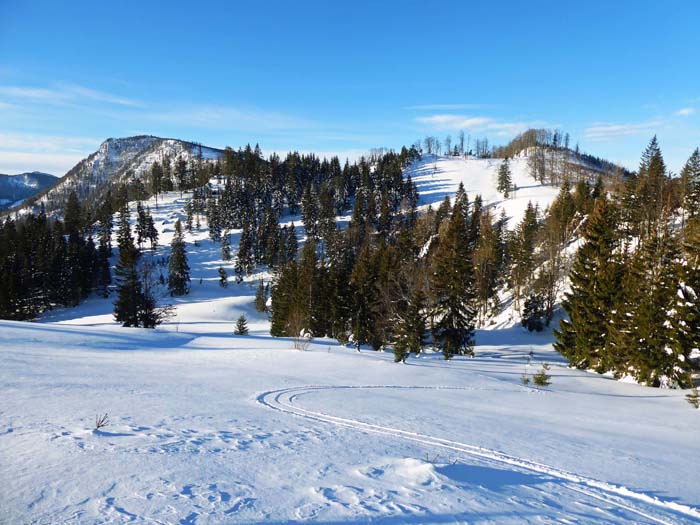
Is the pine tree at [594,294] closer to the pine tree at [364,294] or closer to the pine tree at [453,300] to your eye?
the pine tree at [453,300]

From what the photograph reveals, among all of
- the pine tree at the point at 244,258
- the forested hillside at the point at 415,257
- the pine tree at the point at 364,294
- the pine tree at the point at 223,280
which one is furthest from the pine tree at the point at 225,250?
the pine tree at the point at 364,294

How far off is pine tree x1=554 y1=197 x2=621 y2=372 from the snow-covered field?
9.65 m

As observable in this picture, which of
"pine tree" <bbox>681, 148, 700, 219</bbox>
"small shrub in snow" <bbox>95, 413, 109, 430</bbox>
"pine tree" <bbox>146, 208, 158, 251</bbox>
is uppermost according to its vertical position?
"pine tree" <bbox>681, 148, 700, 219</bbox>

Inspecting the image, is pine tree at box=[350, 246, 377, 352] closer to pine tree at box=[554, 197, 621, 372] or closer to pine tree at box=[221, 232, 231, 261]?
pine tree at box=[554, 197, 621, 372]

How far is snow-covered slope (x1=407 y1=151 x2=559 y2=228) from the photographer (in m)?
108

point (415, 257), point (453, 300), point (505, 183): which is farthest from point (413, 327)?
point (505, 183)

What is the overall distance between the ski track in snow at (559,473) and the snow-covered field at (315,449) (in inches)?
1.3

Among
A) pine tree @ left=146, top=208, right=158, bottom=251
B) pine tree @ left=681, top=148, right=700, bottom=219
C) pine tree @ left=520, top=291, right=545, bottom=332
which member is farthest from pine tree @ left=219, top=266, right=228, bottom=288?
pine tree @ left=681, top=148, right=700, bottom=219

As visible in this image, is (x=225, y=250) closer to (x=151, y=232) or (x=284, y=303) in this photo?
(x=151, y=232)

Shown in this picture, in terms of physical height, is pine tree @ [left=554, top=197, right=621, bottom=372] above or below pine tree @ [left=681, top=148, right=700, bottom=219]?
below

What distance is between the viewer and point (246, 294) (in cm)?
7819

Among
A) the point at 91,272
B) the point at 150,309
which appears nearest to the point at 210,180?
the point at 91,272

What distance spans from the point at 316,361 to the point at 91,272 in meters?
75.8

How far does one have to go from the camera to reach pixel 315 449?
5.94m
